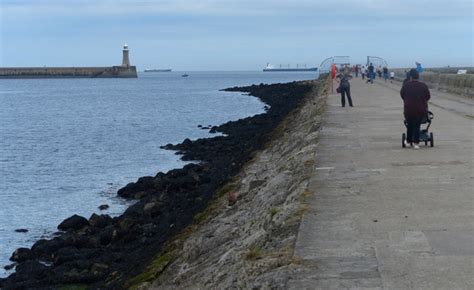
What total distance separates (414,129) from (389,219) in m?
6.50

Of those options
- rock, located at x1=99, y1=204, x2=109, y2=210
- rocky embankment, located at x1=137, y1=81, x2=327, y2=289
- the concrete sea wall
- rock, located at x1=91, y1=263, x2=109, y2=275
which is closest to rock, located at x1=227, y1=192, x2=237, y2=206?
rocky embankment, located at x1=137, y1=81, x2=327, y2=289

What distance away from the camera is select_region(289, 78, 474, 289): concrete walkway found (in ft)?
20.0

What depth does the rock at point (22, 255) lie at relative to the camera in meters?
13.9

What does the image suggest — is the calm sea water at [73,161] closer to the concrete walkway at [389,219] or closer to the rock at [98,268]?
the rock at [98,268]

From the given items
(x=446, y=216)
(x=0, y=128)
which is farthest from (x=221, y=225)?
(x=0, y=128)

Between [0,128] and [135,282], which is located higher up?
[135,282]

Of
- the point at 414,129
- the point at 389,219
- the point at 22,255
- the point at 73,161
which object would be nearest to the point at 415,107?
the point at 414,129

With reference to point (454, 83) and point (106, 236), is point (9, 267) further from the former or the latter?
point (454, 83)

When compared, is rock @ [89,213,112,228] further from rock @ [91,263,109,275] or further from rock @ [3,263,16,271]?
rock @ [91,263,109,275]

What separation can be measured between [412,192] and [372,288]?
13.5 ft

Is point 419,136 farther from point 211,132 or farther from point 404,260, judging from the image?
point 211,132

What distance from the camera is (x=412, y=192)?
382 inches

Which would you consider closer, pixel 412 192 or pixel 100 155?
pixel 412 192

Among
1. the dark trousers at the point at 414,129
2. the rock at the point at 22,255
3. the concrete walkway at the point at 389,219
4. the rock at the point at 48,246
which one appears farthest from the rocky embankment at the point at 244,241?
the rock at the point at 22,255
